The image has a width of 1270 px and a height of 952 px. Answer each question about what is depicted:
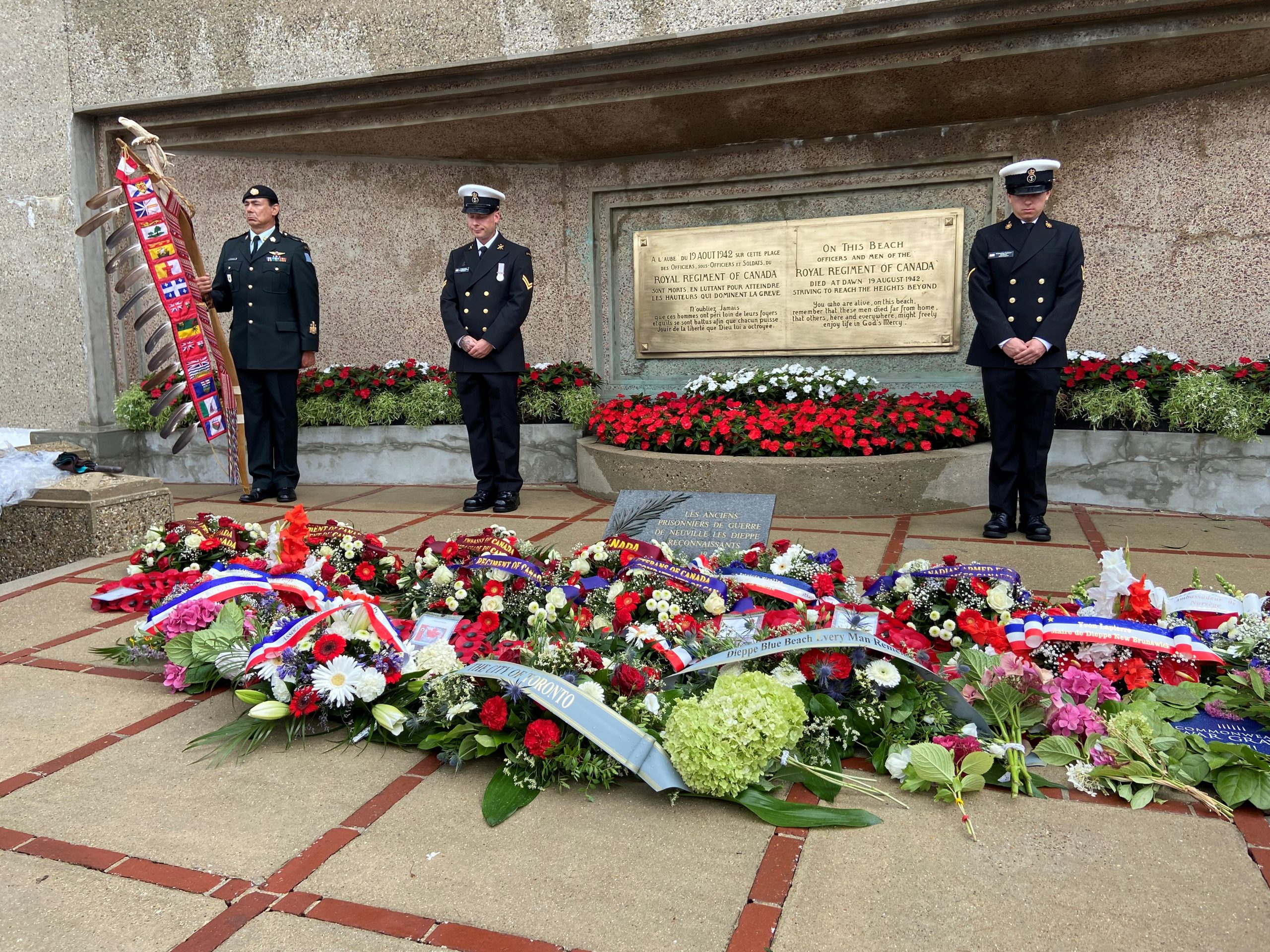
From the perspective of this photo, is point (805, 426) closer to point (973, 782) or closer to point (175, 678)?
point (973, 782)

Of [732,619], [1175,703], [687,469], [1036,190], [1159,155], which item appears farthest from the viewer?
[1159,155]

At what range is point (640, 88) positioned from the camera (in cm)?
516

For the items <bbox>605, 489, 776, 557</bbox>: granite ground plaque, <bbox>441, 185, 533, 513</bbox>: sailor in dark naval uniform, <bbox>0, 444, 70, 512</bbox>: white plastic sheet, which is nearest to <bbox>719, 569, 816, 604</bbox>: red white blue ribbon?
<bbox>605, 489, 776, 557</bbox>: granite ground plaque

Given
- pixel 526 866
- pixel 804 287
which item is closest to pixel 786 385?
pixel 804 287

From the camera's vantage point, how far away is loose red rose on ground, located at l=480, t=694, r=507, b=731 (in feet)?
5.99

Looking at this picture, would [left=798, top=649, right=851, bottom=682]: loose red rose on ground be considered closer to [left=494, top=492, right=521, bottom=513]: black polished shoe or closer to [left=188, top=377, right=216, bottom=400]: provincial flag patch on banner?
[left=494, top=492, right=521, bottom=513]: black polished shoe

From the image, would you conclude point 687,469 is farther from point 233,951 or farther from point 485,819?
point 233,951

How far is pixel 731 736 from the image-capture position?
1.65 metres

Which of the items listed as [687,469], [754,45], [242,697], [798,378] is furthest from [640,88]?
[242,697]

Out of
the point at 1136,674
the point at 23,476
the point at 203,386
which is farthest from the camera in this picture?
the point at 203,386

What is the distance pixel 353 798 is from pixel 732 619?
1.00 meters

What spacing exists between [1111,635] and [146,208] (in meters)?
4.84

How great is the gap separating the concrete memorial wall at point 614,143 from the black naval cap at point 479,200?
0.99 m

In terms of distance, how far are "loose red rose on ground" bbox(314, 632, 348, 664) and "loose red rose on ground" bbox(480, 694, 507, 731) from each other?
431 mm
